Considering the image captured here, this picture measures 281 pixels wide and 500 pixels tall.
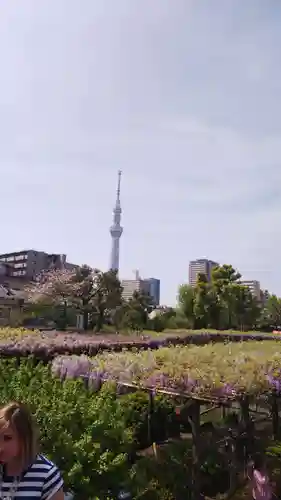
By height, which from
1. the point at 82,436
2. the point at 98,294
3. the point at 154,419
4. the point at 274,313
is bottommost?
the point at 154,419

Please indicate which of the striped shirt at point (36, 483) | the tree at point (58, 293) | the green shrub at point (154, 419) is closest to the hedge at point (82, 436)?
the striped shirt at point (36, 483)

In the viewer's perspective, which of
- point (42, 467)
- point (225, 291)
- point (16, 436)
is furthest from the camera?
point (225, 291)

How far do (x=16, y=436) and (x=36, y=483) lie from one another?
1.00 ft

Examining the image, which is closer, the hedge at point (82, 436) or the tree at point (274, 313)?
the hedge at point (82, 436)

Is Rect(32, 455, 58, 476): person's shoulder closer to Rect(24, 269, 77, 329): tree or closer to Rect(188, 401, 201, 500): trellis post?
Rect(188, 401, 201, 500): trellis post

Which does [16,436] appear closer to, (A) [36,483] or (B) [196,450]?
(A) [36,483]

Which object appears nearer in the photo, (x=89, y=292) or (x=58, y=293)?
(x=89, y=292)

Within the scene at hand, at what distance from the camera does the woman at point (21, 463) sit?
1998 mm

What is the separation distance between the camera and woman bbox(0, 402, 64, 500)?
6.56 ft

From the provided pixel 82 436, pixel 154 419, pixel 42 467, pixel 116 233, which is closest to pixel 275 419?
pixel 154 419

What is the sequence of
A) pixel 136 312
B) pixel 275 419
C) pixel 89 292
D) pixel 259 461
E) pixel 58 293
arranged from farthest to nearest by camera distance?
pixel 58 293 → pixel 136 312 → pixel 89 292 → pixel 275 419 → pixel 259 461

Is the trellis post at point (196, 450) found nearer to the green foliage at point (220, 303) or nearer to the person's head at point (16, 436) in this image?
the person's head at point (16, 436)

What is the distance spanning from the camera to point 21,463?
2.03 meters

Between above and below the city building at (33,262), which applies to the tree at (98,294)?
below
